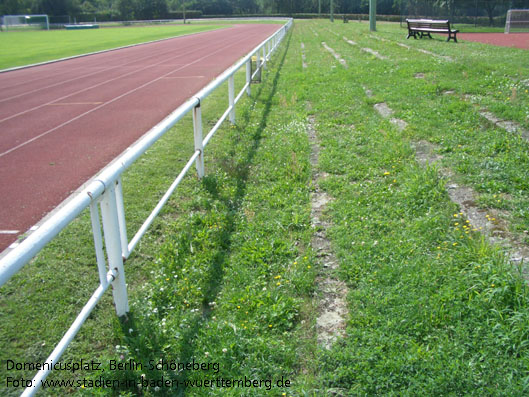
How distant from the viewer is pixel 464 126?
6805 millimetres

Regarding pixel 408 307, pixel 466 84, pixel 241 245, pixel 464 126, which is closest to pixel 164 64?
pixel 466 84

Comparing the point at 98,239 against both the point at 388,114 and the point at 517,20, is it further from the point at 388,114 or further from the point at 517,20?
the point at 517,20

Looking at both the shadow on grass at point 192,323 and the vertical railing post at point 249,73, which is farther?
the vertical railing post at point 249,73

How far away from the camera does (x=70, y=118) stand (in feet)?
32.8

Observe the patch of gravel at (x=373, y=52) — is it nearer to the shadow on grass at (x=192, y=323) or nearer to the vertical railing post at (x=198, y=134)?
the vertical railing post at (x=198, y=134)

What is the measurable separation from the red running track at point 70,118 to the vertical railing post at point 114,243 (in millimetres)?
1856

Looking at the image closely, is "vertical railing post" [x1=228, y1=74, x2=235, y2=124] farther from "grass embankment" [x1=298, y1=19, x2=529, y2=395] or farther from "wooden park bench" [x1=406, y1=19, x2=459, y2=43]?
"wooden park bench" [x1=406, y1=19, x2=459, y2=43]

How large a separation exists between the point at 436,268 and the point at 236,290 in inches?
59.7

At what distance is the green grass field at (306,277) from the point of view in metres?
2.72

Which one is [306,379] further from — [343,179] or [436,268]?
[343,179]

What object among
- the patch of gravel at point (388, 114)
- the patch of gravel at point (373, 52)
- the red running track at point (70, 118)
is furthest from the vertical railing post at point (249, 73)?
the patch of gravel at point (373, 52)

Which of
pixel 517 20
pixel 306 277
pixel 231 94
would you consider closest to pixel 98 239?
pixel 306 277

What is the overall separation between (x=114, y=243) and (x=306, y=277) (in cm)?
146

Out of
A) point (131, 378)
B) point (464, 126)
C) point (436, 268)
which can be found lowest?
point (131, 378)
